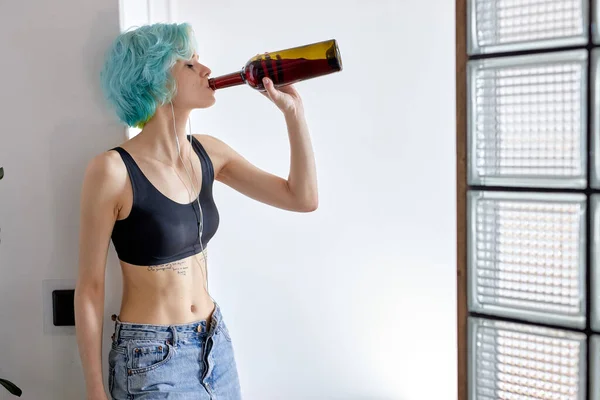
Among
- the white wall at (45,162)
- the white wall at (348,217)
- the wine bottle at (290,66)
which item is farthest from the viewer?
the white wall at (348,217)

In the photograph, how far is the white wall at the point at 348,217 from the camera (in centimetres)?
183

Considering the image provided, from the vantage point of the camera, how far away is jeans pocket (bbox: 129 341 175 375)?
1364mm

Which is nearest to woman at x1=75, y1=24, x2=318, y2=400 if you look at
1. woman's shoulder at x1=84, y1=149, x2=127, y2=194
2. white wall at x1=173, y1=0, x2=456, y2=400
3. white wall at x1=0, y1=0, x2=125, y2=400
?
woman's shoulder at x1=84, y1=149, x2=127, y2=194

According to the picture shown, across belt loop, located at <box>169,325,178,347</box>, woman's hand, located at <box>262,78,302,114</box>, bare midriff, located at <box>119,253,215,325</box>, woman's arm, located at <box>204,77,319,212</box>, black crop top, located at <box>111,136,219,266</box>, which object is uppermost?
woman's hand, located at <box>262,78,302,114</box>

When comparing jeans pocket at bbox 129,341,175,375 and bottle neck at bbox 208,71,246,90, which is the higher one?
bottle neck at bbox 208,71,246,90

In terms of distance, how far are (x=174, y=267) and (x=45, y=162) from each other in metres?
0.46

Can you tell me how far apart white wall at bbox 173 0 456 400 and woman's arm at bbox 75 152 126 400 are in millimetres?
563

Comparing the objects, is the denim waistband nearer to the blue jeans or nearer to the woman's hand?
the blue jeans

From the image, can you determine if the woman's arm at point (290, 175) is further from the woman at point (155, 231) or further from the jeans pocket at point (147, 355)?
the jeans pocket at point (147, 355)

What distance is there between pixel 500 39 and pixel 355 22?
660 millimetres

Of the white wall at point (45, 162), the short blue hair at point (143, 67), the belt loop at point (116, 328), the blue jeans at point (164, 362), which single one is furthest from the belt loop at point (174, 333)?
the short blue hair at point (143, 67)

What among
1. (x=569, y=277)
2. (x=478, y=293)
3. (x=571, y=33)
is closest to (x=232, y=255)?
(x=478, y=293)

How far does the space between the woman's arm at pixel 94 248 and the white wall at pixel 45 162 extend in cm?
19

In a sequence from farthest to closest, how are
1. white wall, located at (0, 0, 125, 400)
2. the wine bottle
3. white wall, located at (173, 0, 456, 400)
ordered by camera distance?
white wall, located at (173, 0, 456, 400)
white wall, located at (0, 0, 125, 400)
the wine bottle
